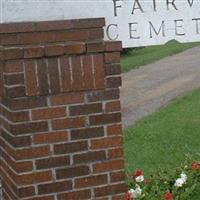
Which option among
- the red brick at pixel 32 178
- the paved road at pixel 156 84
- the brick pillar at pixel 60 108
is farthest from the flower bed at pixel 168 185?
the paved road at pixel 156 84

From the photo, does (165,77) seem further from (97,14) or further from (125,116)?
(97,14)

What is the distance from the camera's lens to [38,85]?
3719 millimetres

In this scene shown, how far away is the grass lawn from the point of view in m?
7.70

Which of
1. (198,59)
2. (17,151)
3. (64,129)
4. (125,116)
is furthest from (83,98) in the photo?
(198,59)

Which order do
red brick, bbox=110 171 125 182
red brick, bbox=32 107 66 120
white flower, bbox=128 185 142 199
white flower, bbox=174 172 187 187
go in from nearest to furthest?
red brick, bbox=32 107 66 120 → red brick, bbox=110 171 125 182 → white flower, bbox=128 185 142 199 → white flower, bbox=174 172 187 187

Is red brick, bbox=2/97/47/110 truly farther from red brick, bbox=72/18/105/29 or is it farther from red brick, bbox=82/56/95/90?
red brick, bbox=72/18/105/29

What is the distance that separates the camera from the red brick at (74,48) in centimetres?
375

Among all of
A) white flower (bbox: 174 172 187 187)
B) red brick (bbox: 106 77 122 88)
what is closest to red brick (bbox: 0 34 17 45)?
red brick (bbox: 106 77 122 88)

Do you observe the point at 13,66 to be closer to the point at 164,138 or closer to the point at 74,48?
the point at 74,48

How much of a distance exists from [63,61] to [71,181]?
71 cm

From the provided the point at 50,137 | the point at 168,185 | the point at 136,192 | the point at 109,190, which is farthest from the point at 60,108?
the point at 168,185

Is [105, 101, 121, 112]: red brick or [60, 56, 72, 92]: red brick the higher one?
[60, 56, 72, 92]: red brick

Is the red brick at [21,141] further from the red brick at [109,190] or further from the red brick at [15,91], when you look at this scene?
the red brick at [109,190]

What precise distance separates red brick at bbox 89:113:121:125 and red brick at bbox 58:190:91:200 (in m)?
0.42
